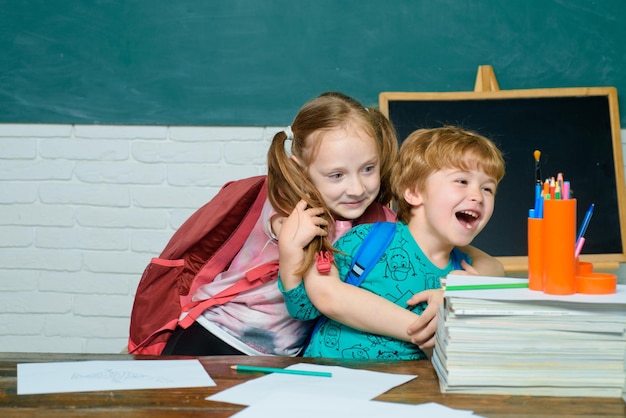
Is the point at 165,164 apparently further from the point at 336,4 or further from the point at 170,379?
the point at 170,379

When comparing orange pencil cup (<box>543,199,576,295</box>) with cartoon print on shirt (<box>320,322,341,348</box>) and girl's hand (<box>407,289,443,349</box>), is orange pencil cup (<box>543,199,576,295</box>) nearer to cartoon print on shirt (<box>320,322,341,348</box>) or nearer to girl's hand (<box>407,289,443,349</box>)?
girl's hand (<box>407,289,443,349</box>)

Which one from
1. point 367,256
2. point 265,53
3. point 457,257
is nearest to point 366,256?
point 367,256

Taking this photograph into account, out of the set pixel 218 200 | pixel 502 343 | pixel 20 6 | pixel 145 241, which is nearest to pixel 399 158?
pixel 218 200

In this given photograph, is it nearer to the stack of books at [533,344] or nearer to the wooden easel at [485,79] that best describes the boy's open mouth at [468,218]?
the stack of books at [533,344]

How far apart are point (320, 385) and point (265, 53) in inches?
75.3

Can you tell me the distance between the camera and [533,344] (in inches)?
44.4

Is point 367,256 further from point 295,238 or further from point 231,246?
point 231,246

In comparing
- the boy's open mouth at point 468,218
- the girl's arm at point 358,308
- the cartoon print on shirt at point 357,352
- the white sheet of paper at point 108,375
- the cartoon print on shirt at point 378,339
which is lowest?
the white sheet of paper at point 108,375

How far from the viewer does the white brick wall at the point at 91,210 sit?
2.93 m

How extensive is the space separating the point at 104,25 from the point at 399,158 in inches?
65.4

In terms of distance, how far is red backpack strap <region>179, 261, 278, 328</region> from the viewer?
5.75ft

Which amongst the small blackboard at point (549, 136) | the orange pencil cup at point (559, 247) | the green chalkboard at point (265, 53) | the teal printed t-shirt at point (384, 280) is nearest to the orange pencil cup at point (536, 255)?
the orange pencil cup at point (559, 247)

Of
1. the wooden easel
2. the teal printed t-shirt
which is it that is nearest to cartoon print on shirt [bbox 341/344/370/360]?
the teal printed t-shirt

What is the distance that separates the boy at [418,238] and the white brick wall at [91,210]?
4.40 ft
